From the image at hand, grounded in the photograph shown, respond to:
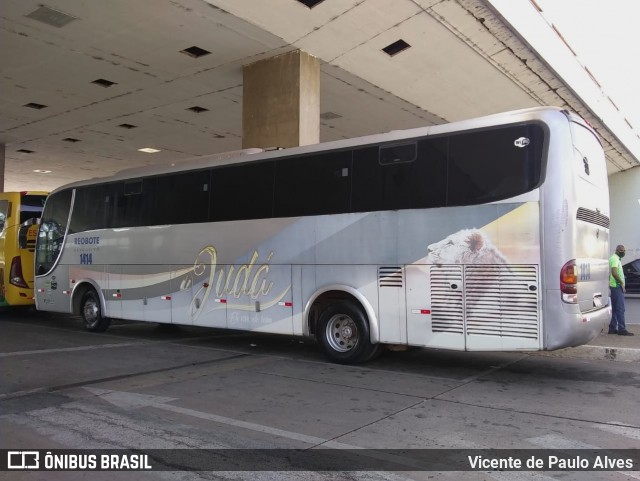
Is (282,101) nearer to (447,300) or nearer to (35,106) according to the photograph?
(447,300)

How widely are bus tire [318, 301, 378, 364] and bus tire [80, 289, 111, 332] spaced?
612 cm

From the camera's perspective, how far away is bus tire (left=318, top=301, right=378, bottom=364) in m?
8.12

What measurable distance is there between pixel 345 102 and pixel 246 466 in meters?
13.5

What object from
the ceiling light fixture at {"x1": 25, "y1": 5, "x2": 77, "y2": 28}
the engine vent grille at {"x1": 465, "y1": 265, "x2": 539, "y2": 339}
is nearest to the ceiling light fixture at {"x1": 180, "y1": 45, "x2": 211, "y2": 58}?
the ceiling light fixture at {"x1": 25, "y1": 5, "x2": 77, "y2": 28}

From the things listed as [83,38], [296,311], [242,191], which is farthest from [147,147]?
[296,311]

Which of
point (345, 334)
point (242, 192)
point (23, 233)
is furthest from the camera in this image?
point (23, 233)

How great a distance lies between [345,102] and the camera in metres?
16.2

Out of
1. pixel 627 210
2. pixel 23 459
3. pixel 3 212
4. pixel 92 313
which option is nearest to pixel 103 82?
pixel 3 212

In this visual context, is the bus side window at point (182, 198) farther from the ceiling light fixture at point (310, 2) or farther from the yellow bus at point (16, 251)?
the yellow bus at point (16, 251)

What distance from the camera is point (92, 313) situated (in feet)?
40.6

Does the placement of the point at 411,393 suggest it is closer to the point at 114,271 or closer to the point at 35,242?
the point at 114,271

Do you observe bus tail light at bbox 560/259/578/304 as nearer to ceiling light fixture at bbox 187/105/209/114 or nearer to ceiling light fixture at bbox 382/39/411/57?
ceiling light fixture at bbox 382/39/411/57

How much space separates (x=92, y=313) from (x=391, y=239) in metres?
7.95

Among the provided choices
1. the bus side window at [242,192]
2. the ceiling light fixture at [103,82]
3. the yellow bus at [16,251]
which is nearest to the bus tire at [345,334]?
the bus side window at [242,192]
